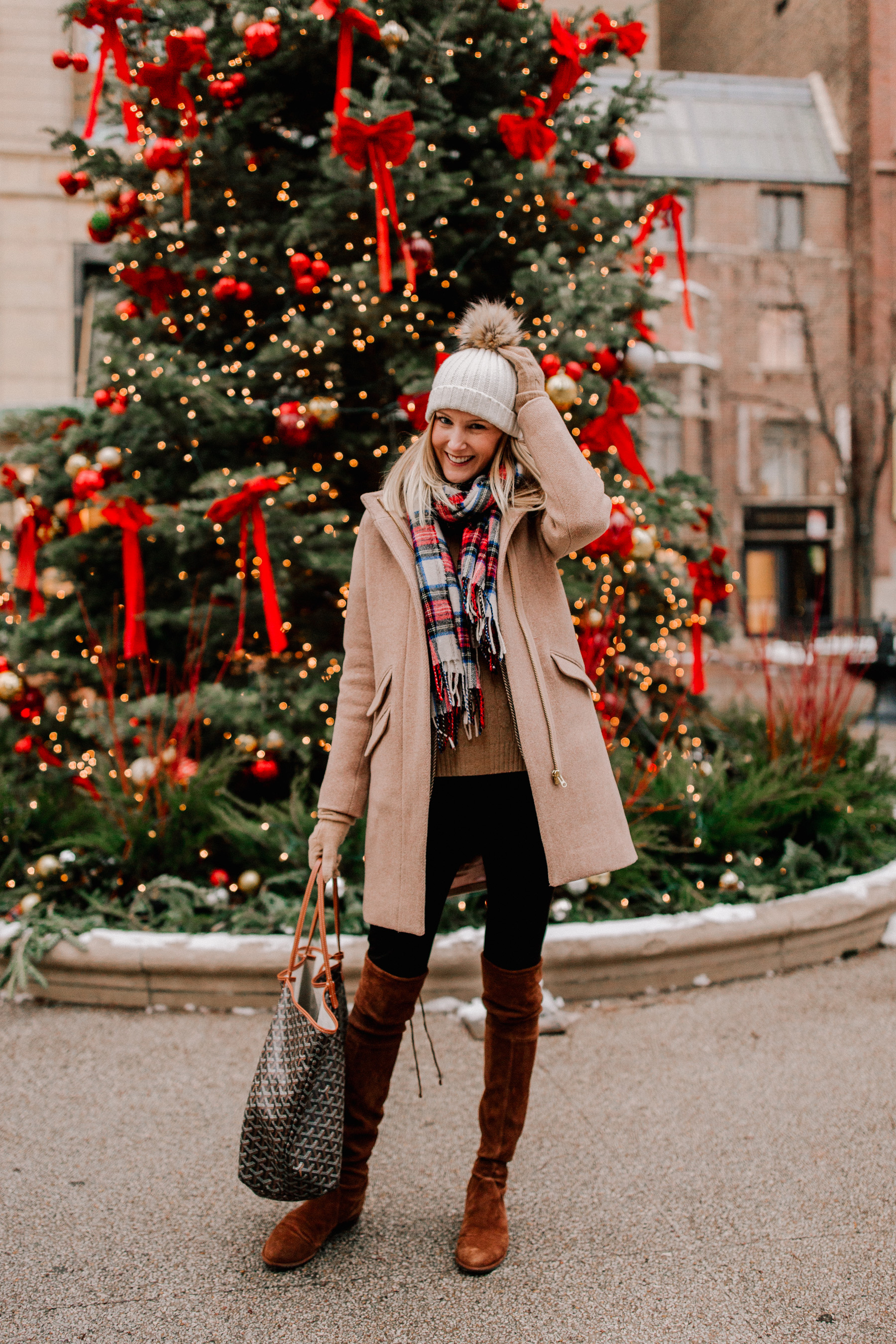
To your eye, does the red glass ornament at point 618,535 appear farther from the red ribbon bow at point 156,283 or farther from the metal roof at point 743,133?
the metal roof at point 743,133

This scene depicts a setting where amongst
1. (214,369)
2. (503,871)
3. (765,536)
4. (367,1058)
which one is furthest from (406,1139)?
(765,536)

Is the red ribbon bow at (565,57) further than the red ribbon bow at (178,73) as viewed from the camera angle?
Yes

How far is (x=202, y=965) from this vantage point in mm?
3363

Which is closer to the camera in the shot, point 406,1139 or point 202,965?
point 406,1139

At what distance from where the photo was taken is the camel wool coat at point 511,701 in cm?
196

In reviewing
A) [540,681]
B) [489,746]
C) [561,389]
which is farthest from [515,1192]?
[561,389]

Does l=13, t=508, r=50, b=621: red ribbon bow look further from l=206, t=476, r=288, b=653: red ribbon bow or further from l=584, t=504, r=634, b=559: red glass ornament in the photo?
l=584, t=504, r=634, b=559: red glass ornament

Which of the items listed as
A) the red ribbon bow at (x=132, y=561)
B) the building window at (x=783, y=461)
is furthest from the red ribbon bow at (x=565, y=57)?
the building window at (x=783, y=461)

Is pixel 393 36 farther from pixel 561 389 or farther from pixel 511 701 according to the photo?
pixel 511 701

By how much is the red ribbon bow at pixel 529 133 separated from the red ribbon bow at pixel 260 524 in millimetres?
1822

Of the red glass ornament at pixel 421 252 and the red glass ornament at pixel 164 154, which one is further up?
the red glass ornament at pixel 164 154

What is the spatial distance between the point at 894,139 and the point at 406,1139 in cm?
2926

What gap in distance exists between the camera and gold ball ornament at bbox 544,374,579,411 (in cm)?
373

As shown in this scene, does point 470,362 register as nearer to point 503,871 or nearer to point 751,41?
point 503,871
